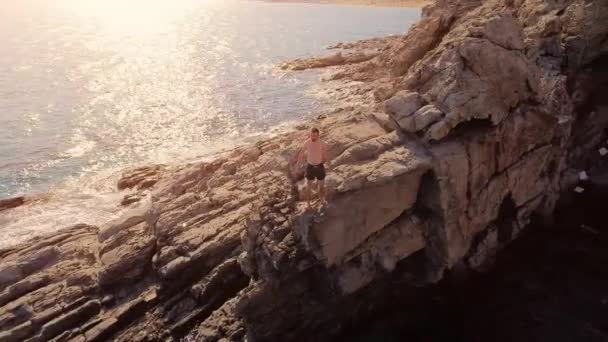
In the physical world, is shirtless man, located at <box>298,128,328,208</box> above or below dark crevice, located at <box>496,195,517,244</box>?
above

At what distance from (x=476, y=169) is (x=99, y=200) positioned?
25827 millimetres

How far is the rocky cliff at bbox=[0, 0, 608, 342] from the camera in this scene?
60.8ft

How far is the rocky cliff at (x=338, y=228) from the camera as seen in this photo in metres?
18.5

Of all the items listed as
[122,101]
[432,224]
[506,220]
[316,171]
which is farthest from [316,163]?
[122,101]

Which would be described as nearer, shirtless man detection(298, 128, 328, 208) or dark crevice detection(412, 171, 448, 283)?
shirtless man detection(298, 128, 328, 208)

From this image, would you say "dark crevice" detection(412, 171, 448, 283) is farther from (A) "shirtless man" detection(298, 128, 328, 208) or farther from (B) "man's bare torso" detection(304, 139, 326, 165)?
(B) "man's bare torso" detection(304, 139, 326, 165)

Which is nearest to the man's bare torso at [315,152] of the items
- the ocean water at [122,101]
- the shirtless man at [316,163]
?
the shirtless man at [316,163]

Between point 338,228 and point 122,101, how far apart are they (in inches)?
1839

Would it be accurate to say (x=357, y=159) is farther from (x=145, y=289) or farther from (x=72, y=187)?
(x=72, y=187)

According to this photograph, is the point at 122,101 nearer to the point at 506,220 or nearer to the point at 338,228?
the point at 338,228

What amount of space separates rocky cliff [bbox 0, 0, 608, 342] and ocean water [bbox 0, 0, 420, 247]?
9772 millimetres

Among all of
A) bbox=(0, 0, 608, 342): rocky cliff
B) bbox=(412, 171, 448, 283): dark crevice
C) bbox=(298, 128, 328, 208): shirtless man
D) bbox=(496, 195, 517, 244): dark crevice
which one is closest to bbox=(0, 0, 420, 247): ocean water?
bbox=(0, 0, 608, 342): rocky cliff

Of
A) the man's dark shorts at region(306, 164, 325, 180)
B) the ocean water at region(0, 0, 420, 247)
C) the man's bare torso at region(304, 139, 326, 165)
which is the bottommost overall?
the ocean water at region(0, 0, 420, 247)

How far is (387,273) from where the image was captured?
19.8 meters
